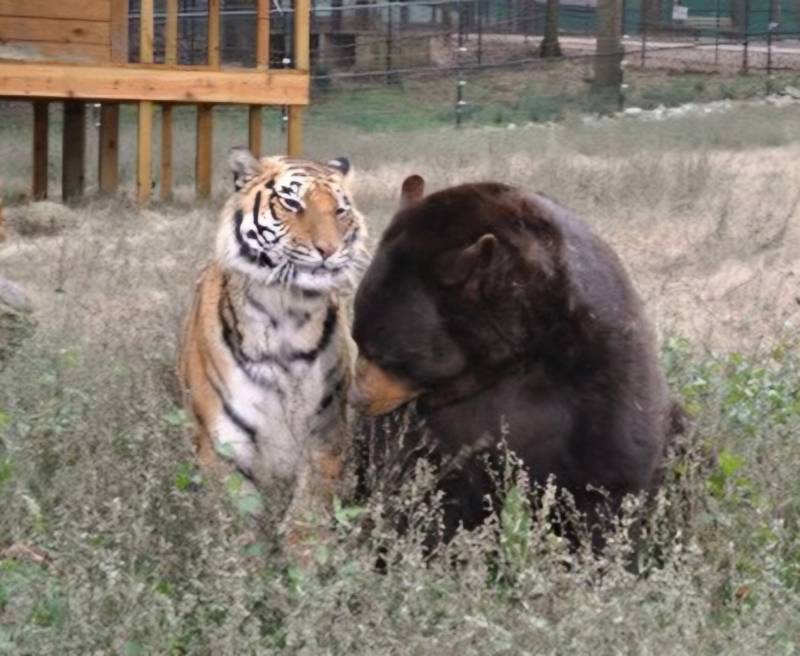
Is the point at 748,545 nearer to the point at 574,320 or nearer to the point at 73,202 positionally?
the point at 574,320

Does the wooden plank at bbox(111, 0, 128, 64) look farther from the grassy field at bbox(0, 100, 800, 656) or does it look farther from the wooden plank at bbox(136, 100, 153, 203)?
the grassy field at bbox(0, 100, 800, 656)

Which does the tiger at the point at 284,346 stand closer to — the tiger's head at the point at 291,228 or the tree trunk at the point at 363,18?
the tiger's head at the point at 291,228

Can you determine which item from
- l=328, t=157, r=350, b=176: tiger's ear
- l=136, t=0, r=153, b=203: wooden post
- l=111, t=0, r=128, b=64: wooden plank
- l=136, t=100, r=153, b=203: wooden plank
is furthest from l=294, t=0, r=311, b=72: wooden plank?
l=328, t=157, r=350, b=176: tiger's ear

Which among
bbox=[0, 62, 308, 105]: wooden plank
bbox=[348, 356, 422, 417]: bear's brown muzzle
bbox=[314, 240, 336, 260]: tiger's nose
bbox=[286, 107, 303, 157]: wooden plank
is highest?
bbox=[314, 240, 336, 260]: tiger's nose

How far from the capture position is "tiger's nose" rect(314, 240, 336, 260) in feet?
22.6

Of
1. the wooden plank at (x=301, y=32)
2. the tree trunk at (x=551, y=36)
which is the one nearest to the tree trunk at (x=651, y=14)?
the tree trunk at (x=551, y=36)

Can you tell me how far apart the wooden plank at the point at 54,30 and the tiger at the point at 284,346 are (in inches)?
485

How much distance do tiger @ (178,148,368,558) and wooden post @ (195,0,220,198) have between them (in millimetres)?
12231

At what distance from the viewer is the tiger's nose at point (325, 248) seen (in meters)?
6.90

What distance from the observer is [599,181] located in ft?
59.2

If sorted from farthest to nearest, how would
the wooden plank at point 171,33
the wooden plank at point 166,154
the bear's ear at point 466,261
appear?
1. the wooden plank at point 166,154
2. the wooden plank at point 171,33
3. the bear's ear at point 466,261

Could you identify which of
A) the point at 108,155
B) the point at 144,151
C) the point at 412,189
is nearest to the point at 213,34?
the point at 144,151

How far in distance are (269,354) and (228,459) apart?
36 cm

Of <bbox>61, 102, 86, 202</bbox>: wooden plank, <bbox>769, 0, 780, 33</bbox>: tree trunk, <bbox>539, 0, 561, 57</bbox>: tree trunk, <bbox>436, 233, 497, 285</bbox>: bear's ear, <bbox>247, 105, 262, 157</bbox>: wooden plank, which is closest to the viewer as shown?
<bbox>436, 233, 497, 285</bbox>: bear's ear
